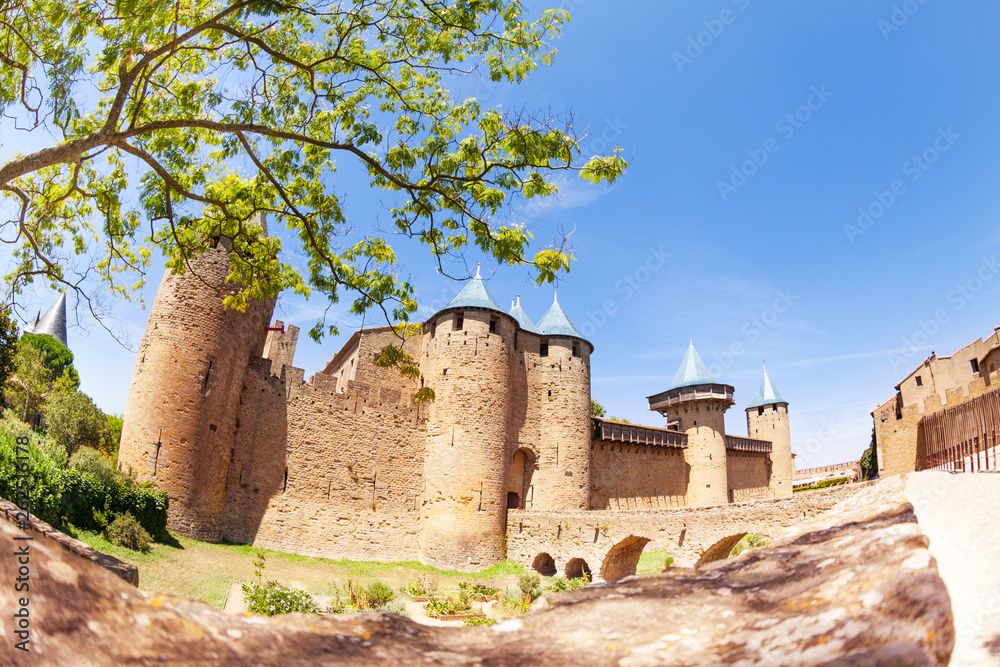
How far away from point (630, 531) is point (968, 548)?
58.9ft

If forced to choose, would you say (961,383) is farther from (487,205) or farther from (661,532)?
(487,205)

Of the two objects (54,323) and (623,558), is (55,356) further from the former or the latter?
(623,558)

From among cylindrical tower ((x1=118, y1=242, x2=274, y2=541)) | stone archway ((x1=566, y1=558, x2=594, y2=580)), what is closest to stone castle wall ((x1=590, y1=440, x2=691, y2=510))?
stone archway ((x1=566, y1=558, x2=594, y2=580))

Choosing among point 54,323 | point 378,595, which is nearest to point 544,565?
point 378,595

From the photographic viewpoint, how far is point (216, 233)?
10.3m

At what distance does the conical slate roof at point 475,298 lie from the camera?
28.2 m

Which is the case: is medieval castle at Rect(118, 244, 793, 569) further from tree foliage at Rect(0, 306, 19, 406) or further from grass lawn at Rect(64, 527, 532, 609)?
tree foliage at Rect(0, 306, 19, 406)

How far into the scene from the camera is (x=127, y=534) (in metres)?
15.6

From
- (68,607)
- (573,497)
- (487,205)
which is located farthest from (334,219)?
(573,497)

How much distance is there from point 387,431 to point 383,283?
671 inches

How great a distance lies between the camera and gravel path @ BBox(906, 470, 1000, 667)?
2.76 meters

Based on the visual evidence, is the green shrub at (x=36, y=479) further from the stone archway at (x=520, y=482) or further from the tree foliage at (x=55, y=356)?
the tree foliage at (x=55, y=356)

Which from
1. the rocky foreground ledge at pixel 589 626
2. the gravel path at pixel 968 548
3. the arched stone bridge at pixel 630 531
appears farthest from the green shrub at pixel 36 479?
the arched stone bridge at pixel 630 531

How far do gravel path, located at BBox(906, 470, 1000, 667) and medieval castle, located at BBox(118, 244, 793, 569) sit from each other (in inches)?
766
